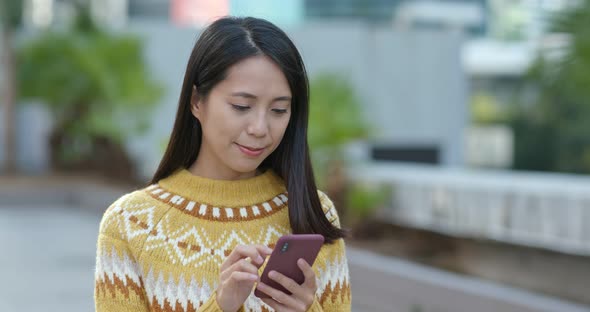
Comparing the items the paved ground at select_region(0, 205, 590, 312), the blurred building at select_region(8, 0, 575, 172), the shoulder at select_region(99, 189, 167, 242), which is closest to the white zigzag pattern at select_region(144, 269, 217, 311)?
the shoulder at select_region(99, 189, 167, 242)

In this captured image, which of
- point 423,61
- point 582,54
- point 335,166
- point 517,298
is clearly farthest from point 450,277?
point 423,61

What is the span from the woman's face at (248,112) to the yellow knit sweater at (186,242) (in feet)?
0.34

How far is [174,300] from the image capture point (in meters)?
1.99

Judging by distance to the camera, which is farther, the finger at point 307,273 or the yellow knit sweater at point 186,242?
the yellow knit sweater at point 186,242

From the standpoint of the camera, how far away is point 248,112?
1939 millimetres

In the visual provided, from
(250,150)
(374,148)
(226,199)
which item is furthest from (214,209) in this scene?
(374,148)

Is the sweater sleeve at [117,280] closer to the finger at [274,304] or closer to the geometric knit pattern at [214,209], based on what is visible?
the geometric knit pattern at [214,209]

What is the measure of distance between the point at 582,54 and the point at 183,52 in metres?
17.4

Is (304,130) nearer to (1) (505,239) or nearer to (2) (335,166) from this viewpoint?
(1) (505,239)

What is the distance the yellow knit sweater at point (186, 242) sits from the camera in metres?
1.99

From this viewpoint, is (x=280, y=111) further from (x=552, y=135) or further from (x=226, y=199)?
(x=552, y=135)

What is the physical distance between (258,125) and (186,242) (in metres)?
0.28

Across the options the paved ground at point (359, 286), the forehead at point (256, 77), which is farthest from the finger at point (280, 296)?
the paved ground at point (359, 286)

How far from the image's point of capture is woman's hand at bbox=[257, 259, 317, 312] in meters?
1.84
